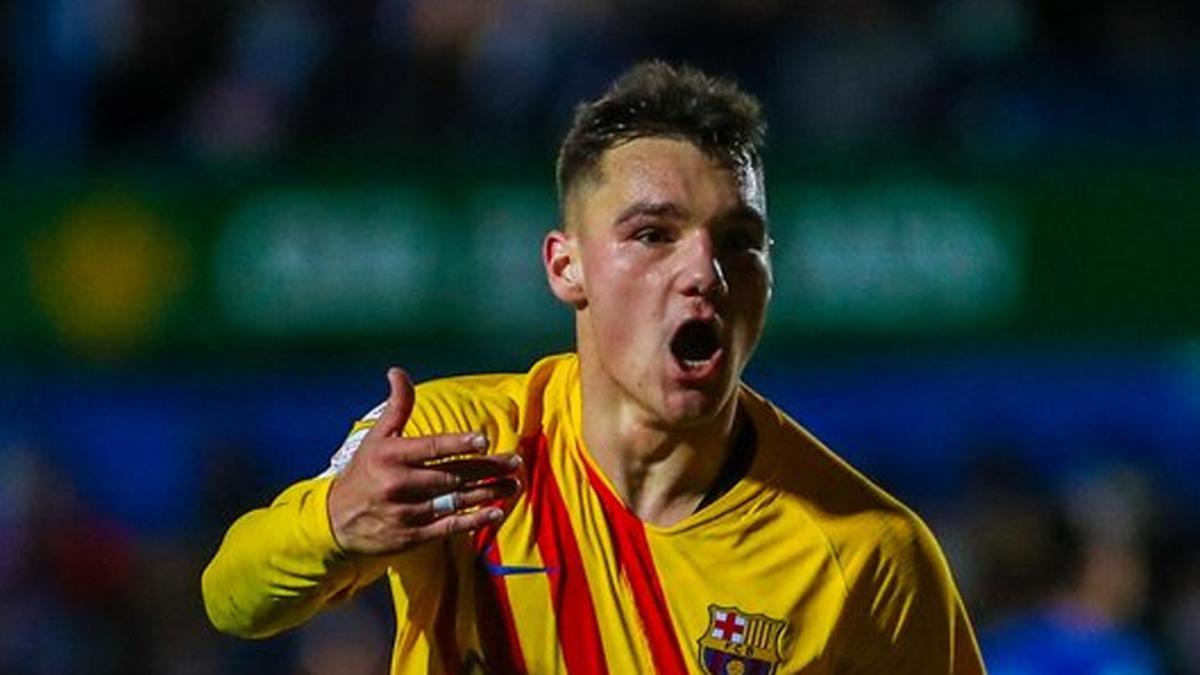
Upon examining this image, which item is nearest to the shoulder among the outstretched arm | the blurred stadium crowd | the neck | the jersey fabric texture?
the jersey fabric texture

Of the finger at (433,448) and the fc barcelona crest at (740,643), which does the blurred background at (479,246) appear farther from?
the finger at (433,448)

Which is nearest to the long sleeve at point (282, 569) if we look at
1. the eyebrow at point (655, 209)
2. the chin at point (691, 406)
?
the chin at point (691, 406)

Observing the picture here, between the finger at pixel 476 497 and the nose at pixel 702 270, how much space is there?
0.51 m

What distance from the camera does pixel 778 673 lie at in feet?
13.5

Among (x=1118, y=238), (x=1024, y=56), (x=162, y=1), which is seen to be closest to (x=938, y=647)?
(x=1118, y=238)

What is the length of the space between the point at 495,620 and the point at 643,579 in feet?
0.81

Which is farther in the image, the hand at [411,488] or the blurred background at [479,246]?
the blurred background at [479,246]

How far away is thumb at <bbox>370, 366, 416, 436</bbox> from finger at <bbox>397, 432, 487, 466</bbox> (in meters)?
0.08

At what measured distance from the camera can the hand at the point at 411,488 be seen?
3619 mm

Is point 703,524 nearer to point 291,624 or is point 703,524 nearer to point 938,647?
point 938,647

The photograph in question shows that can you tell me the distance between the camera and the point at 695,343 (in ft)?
13.5

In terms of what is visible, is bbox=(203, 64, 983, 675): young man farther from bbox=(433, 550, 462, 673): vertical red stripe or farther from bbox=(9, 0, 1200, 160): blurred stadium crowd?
bbox=(9, 0, 1200, 160): blurred stadium crowd

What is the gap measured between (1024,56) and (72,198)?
144 inches

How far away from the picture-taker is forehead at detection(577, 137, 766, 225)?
161 inches
